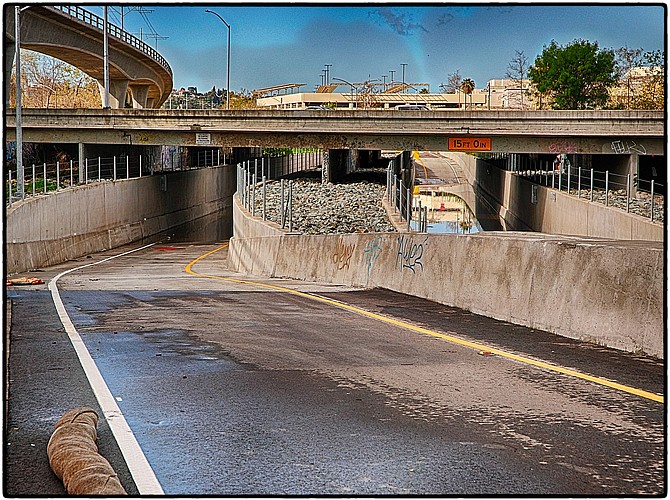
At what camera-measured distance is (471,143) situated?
163 feet

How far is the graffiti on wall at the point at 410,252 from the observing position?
655 inches

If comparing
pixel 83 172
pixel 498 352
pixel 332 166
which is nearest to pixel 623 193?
pixel 83 172

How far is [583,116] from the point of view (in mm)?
47125

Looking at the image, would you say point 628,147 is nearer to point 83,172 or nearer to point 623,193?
point 623,193

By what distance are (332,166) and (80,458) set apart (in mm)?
74192

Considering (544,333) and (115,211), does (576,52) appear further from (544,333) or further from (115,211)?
(544,333)

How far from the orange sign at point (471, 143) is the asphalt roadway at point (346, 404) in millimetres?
36229

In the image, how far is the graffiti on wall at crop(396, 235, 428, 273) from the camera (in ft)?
54.6

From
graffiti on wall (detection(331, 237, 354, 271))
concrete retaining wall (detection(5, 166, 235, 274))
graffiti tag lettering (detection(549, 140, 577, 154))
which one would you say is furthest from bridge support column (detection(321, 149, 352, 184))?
graffiti on wall (detection(331, 237, 354, 271))

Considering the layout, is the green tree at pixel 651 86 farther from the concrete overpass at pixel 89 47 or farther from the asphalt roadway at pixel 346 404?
the asphalt roadway at pixel 346 404

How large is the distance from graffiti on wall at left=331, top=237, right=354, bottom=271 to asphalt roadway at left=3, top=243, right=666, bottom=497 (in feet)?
22.1

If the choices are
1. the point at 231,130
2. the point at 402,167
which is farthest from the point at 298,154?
the point at 231,130

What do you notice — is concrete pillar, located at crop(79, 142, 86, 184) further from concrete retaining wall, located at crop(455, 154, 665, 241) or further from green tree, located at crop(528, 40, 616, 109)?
green tree, located at crop(528, 40, 616, 109)

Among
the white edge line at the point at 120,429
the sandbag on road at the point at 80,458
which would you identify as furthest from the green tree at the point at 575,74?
the sandbag on road at the point at 80,458
